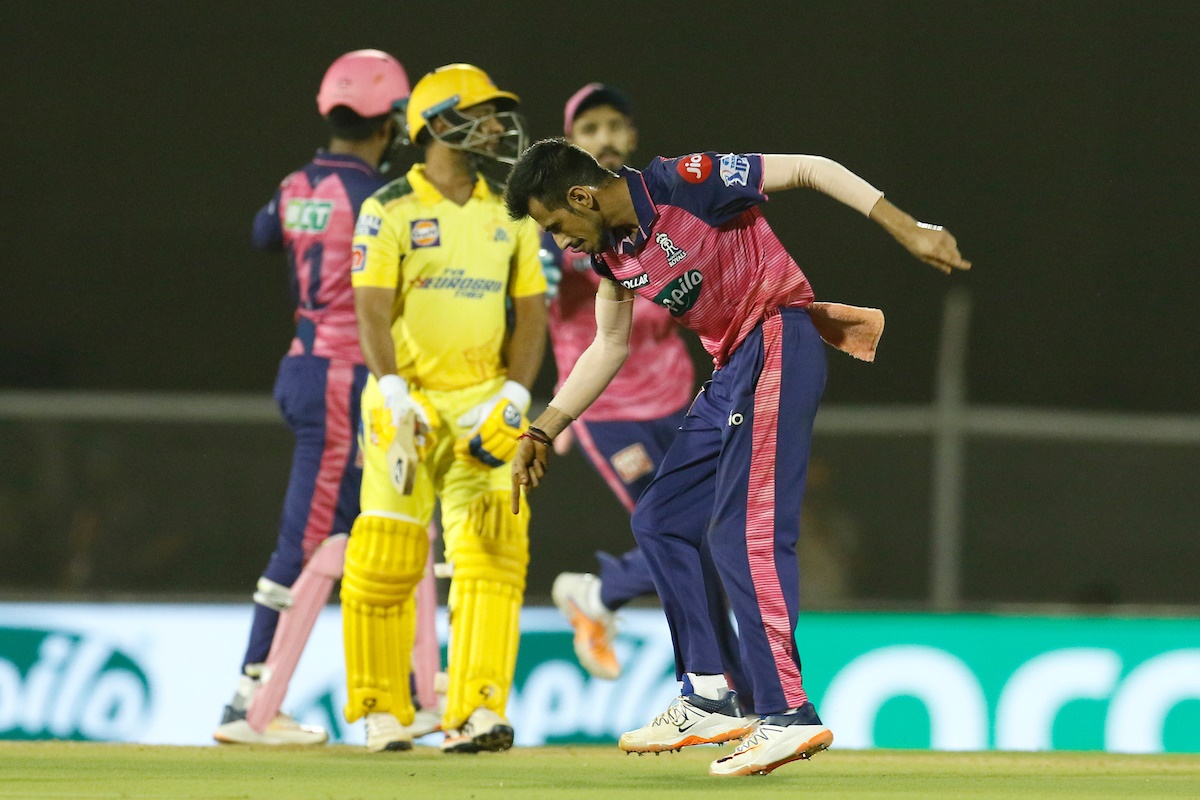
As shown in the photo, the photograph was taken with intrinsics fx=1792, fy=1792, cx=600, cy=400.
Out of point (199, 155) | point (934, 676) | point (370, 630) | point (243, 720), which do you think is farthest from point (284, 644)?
point (199, 155)

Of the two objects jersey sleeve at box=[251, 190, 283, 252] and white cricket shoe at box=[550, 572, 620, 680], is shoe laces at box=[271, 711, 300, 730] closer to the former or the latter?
white cricket shoe at box=[550, 572, 620, 680]

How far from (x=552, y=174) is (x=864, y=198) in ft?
2.58

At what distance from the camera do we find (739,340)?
4.64 meters

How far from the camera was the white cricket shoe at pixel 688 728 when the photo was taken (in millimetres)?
4738

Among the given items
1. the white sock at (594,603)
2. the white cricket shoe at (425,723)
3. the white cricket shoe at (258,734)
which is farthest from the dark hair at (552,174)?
the white sock at (594,603)

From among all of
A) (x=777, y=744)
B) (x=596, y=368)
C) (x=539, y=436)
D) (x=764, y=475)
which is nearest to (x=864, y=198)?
(x=764, y=475)

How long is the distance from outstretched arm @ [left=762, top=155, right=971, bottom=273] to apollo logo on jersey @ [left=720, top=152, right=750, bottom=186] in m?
0.05

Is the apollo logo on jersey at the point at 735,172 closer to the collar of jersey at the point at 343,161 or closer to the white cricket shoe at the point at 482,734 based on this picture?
the white cricket shoe at the point at 482,734

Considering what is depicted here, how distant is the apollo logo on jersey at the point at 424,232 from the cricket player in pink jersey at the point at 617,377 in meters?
1.08

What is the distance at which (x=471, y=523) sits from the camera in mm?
5527

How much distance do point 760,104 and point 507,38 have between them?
1.80 m

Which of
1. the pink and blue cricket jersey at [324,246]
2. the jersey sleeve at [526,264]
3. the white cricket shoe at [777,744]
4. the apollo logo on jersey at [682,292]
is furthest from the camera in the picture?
the pink and blue cricket jersey at [324,246]

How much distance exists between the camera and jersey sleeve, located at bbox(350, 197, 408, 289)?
551 centimetres

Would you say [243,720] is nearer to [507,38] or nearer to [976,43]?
[507,38]
